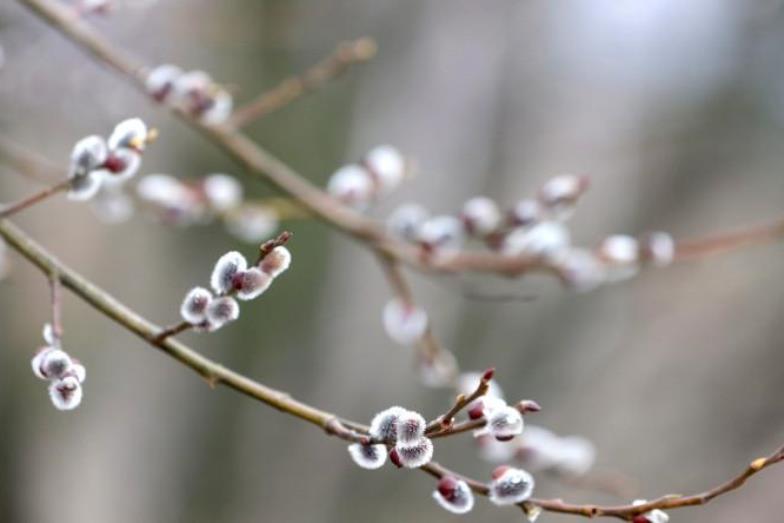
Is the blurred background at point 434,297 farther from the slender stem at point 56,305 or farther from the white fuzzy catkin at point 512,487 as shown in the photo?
the white fuzzy catkin at point 512,487

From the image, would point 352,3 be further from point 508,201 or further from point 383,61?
point 508,201

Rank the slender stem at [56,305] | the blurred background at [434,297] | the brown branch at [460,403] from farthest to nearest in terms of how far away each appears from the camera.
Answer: the blurred background at [434,297] < the slender stem at [56,305] < the brown branch at [460,403]

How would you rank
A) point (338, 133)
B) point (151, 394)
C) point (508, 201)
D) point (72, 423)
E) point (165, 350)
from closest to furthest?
point (165, 350) → point (72, 423) → point (151, 394) → point (338, 133) → point (508, 201)

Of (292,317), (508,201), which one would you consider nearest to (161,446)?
(292,317)

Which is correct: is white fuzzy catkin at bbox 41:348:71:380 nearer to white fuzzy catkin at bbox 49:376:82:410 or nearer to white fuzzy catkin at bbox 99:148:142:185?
white fuzzy catkin at bbox 49:376:82:410

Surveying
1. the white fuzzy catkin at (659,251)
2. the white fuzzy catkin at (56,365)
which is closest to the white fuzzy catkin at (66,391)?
the white fuzzy catkin at (56,365)

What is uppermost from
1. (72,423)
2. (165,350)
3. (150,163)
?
(150,163)

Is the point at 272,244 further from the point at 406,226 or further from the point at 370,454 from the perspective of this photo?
Result: the point at 406,226

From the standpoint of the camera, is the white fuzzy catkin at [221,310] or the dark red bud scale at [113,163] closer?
the white fuzzy catkin at [221,310]
